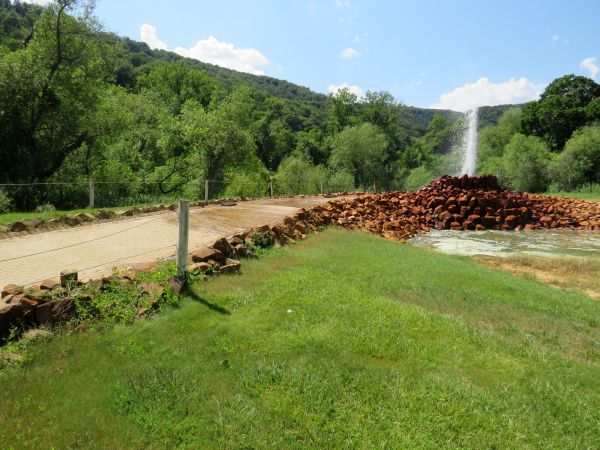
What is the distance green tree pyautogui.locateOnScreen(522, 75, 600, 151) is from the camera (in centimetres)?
5928

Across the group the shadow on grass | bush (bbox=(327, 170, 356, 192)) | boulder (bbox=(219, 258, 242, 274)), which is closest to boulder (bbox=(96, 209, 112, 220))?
boulder (bbox=(219, 258, 242, 274))

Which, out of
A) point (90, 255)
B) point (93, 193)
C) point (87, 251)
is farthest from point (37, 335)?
A: point (93, 193)

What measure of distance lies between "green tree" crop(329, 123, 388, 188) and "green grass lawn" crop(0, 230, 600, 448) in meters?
44.3

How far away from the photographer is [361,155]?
49844 millimetres

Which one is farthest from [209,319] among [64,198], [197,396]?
[64,198]

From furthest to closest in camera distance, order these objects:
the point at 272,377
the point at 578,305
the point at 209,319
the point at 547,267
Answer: the point at 547,267 < the point at 578,305 < the point at 209,319 < the point at 272,377

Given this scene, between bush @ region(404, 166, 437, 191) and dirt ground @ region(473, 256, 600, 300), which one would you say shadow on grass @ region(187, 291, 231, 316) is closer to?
dirt ground @ region(473, 256, 600, 300)

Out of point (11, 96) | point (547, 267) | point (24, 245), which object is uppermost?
point (11, 96)

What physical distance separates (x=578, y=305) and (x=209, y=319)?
6.57 meters

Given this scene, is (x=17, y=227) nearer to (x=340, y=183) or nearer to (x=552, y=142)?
(x=340, y=183)

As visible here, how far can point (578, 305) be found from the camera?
7516 mm

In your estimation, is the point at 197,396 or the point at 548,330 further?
the point at 548,330

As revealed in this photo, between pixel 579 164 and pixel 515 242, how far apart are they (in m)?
32.3

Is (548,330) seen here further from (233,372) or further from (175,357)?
(175,357)
